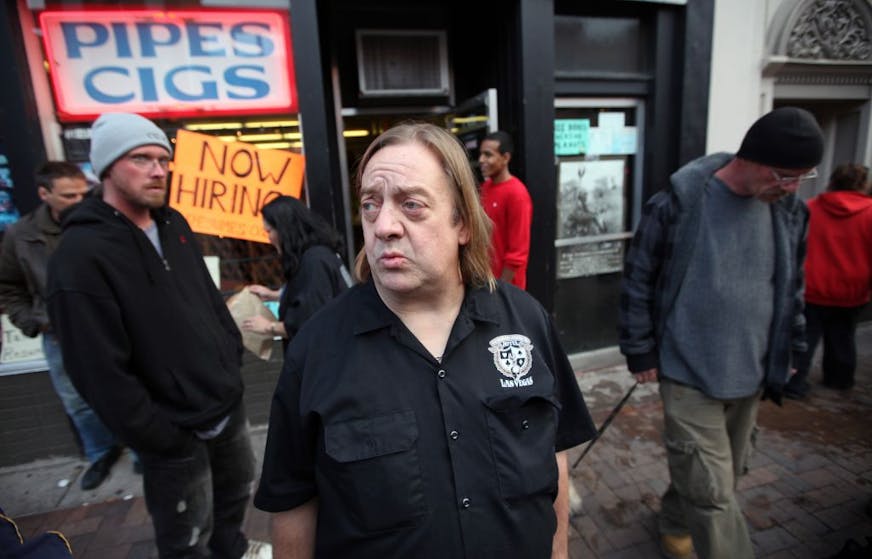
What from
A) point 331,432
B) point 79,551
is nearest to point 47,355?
point 79,551

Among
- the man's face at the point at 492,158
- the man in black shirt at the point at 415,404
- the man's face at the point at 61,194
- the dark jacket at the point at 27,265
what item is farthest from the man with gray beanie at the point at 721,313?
the dark jacket at the point at 27,265

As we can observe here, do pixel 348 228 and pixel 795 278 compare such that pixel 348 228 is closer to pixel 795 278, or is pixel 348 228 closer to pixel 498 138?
pixel 498 138

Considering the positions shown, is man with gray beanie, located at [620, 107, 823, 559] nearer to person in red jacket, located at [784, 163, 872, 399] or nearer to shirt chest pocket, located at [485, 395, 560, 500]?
shirt chest pocket, located at [485, 395, 560, 500]

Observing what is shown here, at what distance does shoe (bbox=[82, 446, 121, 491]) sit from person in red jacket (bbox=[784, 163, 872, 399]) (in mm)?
5841

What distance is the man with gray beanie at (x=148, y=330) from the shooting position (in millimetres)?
1761

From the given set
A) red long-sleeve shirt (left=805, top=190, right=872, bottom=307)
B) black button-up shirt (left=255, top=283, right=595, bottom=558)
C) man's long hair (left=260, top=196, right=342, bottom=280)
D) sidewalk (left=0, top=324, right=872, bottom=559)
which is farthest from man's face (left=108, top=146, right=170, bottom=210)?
red long-sleeve shirt (left=805, top=190, right=872, bottom=307)

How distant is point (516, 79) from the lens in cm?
441

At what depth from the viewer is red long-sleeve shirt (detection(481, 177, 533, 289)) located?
3840 millimetres

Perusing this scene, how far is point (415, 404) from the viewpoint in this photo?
4.04ft

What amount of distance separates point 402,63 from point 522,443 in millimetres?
4426

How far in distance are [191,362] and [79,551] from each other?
188 centimetres

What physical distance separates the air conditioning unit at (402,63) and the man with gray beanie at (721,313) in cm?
325

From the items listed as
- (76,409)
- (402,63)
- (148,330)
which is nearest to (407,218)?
(148,330)

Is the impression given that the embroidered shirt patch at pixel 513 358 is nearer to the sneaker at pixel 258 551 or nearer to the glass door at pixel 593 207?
the sneaker at pixel 258 551
